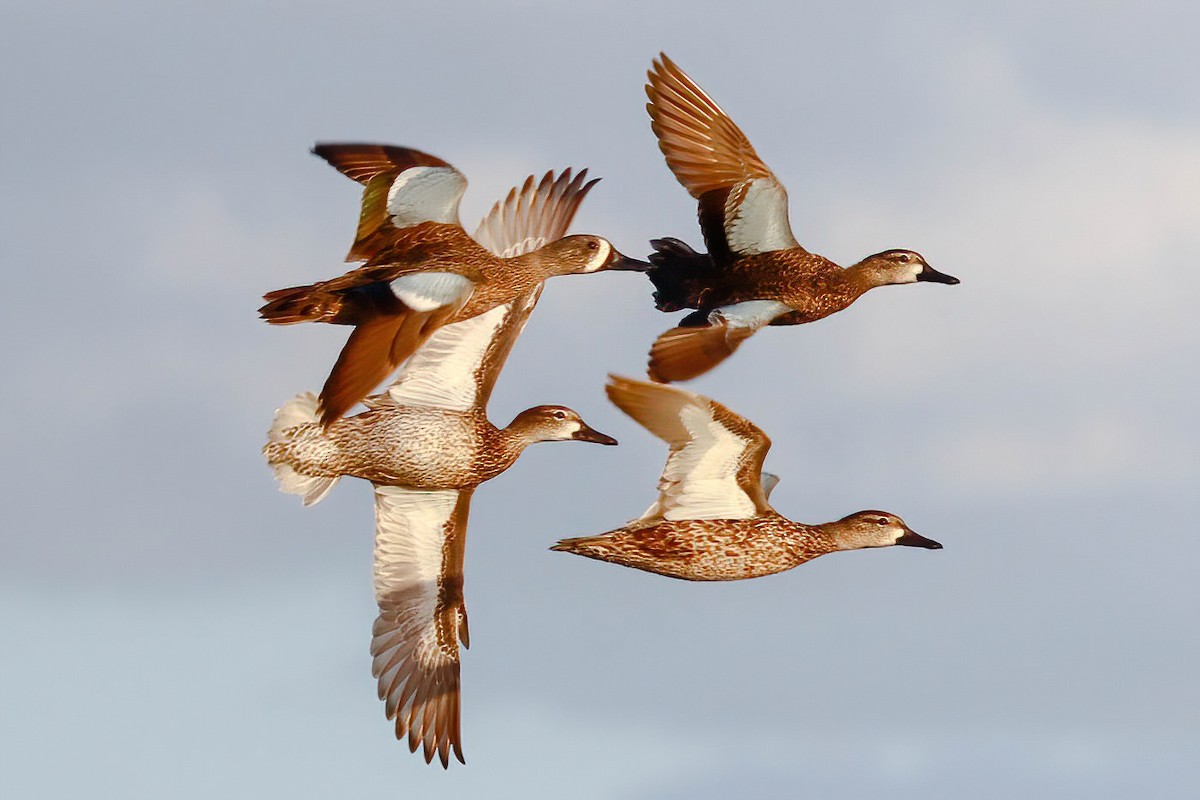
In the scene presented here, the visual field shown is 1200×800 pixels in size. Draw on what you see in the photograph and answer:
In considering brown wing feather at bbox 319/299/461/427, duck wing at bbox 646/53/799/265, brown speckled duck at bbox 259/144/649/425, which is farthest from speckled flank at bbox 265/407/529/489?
duck wing at bbox 646/53/799/265

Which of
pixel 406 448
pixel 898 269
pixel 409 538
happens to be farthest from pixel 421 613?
pixel 898 269

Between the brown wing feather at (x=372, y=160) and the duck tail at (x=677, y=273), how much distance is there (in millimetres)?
1712

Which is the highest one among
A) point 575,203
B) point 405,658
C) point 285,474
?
point 575,203

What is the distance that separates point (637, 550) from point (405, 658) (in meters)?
2.90

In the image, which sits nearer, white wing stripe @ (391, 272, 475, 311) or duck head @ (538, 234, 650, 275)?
white wing stripe @ (391, 272, 475, 311)

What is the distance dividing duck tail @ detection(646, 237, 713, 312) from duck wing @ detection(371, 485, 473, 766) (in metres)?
2.16

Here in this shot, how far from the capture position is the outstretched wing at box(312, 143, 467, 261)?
17.7 metres

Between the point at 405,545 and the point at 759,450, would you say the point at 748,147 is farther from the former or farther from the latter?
the point at 405,545

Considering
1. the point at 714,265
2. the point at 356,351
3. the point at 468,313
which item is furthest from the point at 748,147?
the point at 356,351

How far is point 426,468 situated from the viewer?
17.5 meters

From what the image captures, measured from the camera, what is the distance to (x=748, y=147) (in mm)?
17797

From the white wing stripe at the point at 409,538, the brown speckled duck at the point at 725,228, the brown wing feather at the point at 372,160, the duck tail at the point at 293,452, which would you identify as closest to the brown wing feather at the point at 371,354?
the brown wing feather at the point at 372,160

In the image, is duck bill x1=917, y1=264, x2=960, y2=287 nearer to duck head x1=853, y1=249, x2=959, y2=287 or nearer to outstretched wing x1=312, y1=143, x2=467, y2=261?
duck head x1=853, y1=249, x2=959, y2=287

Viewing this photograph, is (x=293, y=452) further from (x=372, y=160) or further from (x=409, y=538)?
(x=372, y=160)
